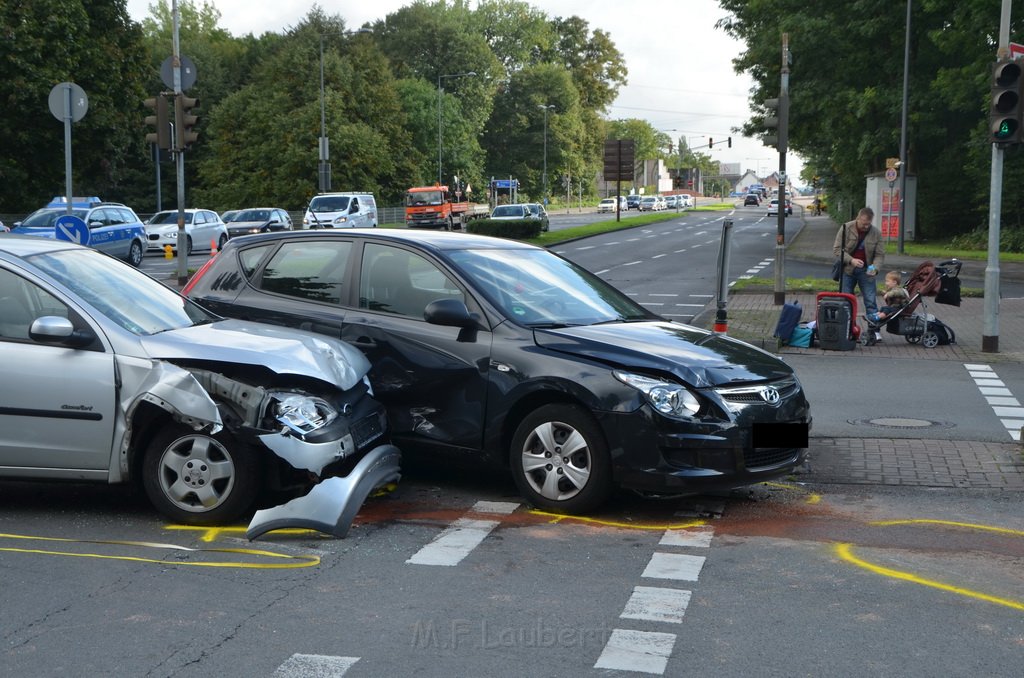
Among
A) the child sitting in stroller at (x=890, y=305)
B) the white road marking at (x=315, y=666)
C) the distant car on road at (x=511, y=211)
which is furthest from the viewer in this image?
the distant car on road at (x=511, y=211)

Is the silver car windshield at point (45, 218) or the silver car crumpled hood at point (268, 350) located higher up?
the silver car windshield at point (45, 218)

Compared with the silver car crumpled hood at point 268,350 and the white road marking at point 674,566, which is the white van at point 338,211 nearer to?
the silver car crumpled hood at point 268,350

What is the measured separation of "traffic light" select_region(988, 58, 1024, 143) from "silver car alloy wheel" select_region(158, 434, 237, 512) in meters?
10.5

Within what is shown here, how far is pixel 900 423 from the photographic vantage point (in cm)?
986

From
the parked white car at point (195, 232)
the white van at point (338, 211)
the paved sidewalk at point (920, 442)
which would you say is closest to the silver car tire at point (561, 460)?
the paved sidewalk at point (920, 442)

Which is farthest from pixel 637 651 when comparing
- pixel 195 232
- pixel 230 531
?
pixel 195 232

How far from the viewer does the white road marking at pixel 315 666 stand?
4.23 metres

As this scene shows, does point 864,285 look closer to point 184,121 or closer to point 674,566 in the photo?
point 674,566

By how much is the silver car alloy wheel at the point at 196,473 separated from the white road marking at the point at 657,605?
230 centimetres

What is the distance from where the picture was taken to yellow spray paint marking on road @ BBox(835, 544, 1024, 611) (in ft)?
16.7

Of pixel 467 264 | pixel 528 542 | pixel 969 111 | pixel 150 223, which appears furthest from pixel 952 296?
pixel 150 223

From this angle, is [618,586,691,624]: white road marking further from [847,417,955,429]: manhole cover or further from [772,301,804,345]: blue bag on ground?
[772,301,804,345]: blue bag on ground

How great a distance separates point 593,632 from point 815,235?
51.5 metres

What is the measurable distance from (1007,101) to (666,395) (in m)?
9.10
